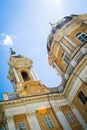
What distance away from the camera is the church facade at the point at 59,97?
21.7 m

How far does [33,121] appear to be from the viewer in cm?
2159

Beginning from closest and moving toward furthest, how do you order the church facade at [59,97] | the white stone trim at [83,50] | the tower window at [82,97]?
1. the church facade at [59,97]
2. the tower window at [82,97]
3. the white stone trim at [83,50]

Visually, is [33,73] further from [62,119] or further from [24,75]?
[62,119]

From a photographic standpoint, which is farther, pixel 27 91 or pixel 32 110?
pixel 27 91

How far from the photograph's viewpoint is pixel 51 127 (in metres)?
21.5

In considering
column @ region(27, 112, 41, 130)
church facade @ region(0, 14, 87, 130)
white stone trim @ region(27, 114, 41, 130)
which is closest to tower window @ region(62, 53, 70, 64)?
church facade @ region(0, 14, 87, 130)

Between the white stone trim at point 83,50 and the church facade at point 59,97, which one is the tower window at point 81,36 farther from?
the white stone trim at point 83,50

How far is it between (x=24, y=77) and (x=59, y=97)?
805 cm

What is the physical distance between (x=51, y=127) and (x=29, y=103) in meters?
3.58

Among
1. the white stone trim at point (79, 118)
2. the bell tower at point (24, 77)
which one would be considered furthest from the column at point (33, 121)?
the white stone trim at point (79, 118)

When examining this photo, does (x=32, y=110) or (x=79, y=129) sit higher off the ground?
(x=32, y=110)

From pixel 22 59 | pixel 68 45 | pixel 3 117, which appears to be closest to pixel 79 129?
pixel 3 117

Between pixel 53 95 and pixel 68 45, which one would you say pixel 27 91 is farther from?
pixel 68 45

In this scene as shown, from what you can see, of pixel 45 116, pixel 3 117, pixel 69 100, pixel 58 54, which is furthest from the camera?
pixel 58 54
